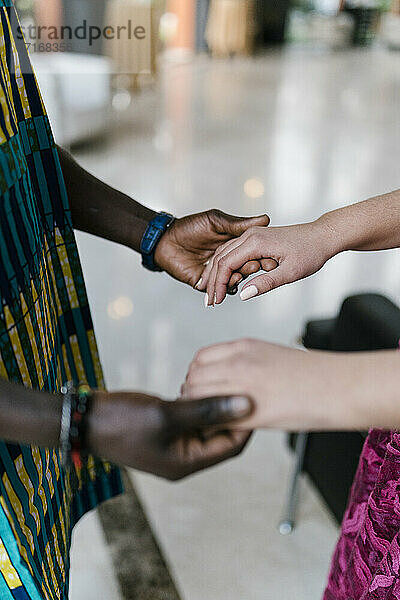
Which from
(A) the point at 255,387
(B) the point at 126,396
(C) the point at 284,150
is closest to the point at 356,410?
(A) the point at 255,387

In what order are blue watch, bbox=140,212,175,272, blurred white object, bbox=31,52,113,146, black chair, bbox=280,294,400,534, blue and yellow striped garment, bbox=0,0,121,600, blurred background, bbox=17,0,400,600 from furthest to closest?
blurred white object, bbox=31,52,113,146, blurred background, bbox=17,0,400,600, black chair, bbox=280,294,400,534, blue watch, bbox=140,212,175,272, blue and yellow striped garment, bbox=0,0,121,600

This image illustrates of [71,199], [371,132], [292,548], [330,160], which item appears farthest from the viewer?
[371,132]

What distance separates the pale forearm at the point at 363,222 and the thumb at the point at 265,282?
0.09m

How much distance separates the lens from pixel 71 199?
1.05 meters

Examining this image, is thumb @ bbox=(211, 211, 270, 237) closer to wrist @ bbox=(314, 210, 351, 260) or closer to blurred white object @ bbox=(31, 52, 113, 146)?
wrist @ bbox=(314, 210, 351, 260)

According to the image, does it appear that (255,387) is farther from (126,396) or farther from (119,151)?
(119,151)

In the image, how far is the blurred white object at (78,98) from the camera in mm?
4703

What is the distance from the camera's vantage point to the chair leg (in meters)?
1.83

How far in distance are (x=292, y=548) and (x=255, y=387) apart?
1290mm

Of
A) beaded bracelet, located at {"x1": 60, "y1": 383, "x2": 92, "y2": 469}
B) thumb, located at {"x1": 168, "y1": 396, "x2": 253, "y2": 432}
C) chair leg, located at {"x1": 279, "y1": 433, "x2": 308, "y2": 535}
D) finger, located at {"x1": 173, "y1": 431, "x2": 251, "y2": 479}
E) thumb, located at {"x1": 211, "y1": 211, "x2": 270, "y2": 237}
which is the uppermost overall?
thumb, located at {"x1": 211, "y1": 211, "x2": 270, "y2": 237}

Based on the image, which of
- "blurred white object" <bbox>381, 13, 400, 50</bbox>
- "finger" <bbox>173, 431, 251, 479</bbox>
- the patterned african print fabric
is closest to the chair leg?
the patterned african print fabric

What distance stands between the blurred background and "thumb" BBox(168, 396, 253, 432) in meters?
1.12

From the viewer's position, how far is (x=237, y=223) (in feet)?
3.46

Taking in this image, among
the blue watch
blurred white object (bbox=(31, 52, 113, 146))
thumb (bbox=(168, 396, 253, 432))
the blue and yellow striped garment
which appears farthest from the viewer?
blurred white object (bbox=(31, 52, 113, 146))
